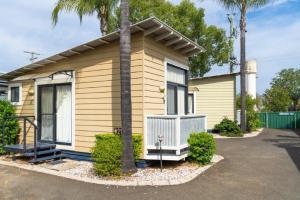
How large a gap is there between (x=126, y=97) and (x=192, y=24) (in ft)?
62.3

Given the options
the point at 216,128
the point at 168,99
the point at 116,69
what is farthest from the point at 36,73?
the point at 216,128

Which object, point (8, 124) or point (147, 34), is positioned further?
point (8, 124)

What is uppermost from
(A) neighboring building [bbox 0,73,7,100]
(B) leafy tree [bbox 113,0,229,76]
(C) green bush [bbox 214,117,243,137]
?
(B) leafy tree [bbox 113,0,229,76]

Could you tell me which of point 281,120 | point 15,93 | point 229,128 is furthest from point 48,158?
point 281,120

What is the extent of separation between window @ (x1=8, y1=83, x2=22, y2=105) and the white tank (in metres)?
18.5

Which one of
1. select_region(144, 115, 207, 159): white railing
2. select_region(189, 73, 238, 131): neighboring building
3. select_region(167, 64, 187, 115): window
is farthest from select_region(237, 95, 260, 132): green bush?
select_region(144, 115, 207, 159): white railing

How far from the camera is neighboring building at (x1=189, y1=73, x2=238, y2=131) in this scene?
1692 centimetres

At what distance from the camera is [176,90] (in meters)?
8.92

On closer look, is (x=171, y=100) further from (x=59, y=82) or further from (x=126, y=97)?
(x=59, y=82)

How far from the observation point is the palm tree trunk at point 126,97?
6285 mm

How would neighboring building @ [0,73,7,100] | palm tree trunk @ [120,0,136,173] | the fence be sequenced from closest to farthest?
palm tree trunk @ [120,0,136,173], neighboring building @ [0,73,7,100], the fence

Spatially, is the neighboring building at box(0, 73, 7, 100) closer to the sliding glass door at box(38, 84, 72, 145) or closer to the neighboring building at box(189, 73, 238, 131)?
the sliding glass door at box(38, 84, 72, 145)

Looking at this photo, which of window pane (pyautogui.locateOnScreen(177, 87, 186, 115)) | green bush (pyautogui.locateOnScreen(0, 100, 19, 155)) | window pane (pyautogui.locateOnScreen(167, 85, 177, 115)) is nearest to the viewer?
window pane (pyautogui.locateOnScreen(167, 85, 177, 115))

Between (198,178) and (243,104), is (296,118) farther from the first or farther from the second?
(198,178)
